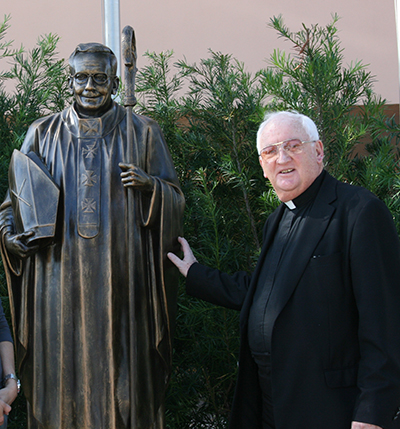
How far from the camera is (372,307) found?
186 centimetres

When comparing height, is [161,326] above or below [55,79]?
below

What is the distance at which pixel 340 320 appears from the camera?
1956mm

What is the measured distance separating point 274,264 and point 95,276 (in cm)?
71

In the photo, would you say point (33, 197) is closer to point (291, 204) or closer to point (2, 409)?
point (2, 409)

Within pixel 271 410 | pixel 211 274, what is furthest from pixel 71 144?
pixel 271 410

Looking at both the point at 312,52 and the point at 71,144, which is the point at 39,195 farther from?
the point at 312,52

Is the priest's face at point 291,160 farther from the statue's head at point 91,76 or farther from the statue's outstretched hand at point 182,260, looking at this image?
the statue's head at point 91,76

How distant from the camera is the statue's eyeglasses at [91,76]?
7.72 feet

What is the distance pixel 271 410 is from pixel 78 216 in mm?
1069

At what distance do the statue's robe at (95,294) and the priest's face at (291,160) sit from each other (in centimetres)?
46

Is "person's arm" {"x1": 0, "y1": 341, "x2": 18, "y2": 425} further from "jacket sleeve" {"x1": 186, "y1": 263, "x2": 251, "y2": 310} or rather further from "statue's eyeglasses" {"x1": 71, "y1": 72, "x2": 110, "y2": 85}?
"statue's eyeglasses" {"x1": 71, "y1": 72, "x2": 110, "y2": 85}

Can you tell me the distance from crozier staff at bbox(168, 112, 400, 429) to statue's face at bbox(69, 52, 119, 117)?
690mm

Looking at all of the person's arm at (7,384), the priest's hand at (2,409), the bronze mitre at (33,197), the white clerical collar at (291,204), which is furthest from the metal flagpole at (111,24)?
the priest's hand at (2,409)

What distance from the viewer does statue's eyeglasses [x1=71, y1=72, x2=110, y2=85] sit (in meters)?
2.35
